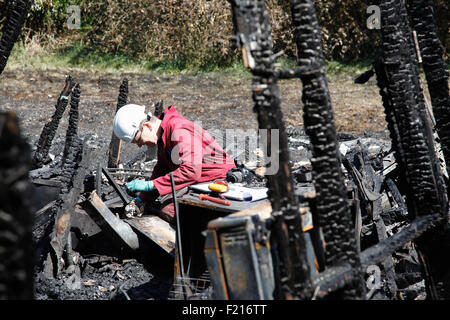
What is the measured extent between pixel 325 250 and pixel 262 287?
Result: 0.44 m

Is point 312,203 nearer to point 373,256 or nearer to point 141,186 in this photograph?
point 373,256

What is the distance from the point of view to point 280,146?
252cm

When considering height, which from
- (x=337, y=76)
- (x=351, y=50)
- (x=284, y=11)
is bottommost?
(x=337, y=76)

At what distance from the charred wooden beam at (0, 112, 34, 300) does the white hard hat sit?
3.83 meters

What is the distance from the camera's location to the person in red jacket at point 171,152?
5.22m

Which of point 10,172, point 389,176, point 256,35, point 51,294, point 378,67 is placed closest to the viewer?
point 10,172

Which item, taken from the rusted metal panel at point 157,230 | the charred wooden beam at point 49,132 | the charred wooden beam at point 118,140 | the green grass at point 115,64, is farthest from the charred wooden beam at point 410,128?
the green grass at point 115,64

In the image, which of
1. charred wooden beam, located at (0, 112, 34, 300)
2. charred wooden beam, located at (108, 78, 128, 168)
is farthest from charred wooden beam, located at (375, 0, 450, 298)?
charred wooden beam, located at (108, 78, 128, 168)

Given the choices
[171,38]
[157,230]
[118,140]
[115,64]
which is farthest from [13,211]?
[171,38]

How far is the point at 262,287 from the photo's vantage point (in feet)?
8.75

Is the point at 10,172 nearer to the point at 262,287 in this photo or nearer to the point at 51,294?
the point at 262,287

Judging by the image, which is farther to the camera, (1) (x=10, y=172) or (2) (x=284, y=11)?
(2) (x=284, y=11)

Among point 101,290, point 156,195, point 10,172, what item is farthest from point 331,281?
point 156,195

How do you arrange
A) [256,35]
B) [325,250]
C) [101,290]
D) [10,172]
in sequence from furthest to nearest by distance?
[101,290] < [325,250] < [256,35] < [10,172]
